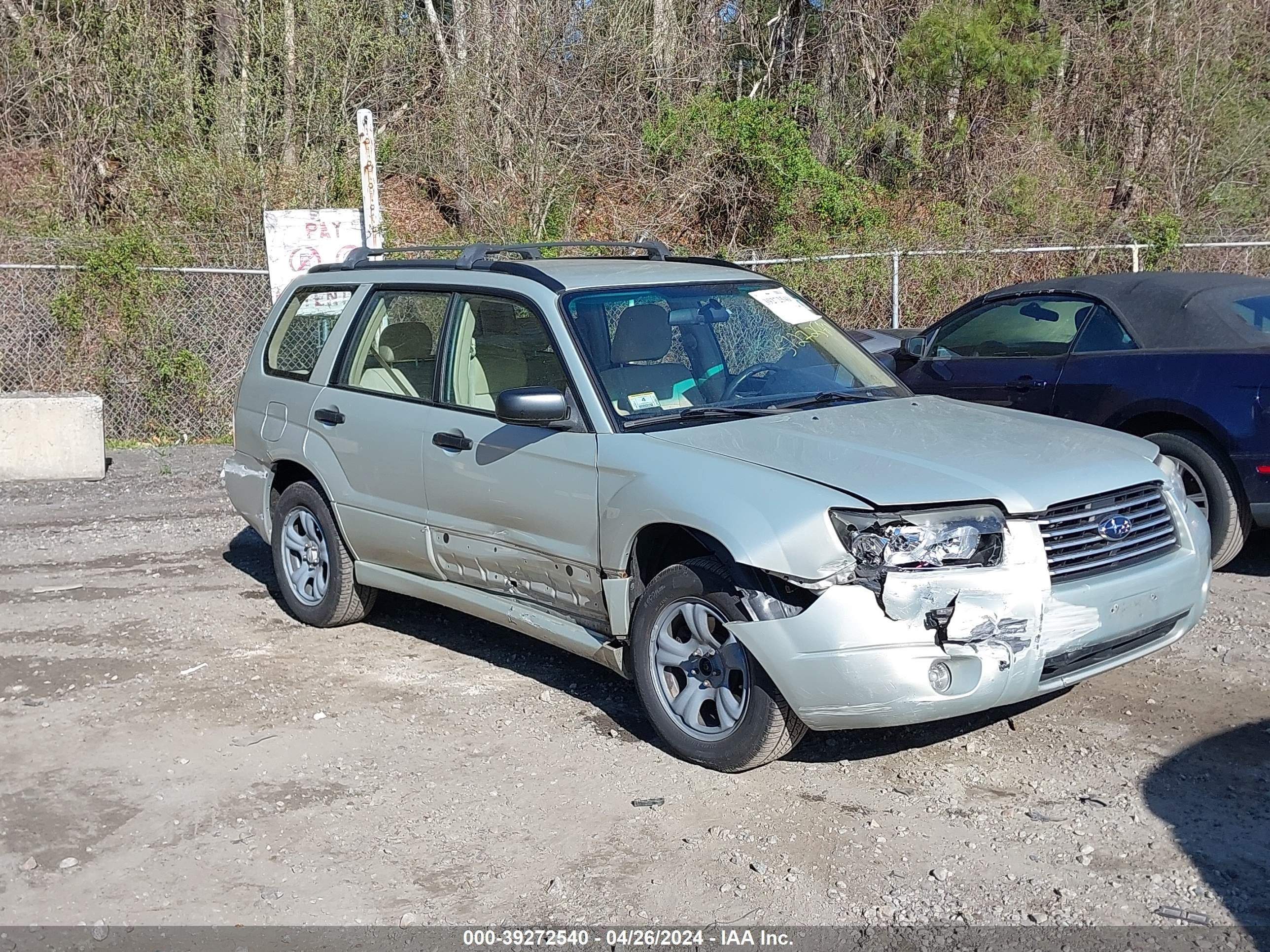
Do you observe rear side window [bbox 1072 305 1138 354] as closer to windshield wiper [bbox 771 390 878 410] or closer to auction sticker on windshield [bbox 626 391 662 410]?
windshield wiper [bbox 771 390 878 410]

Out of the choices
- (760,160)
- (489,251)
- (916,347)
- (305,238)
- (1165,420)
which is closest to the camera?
(489,251)

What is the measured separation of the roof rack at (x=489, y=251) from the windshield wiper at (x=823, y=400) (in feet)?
→ 4.77

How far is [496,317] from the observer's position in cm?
584

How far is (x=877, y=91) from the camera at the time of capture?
22.4 m

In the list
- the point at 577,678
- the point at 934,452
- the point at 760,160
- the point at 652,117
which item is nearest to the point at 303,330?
the point at 577,678

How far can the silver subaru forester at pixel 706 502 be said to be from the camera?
433cm

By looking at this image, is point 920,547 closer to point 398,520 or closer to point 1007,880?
point 1007,880

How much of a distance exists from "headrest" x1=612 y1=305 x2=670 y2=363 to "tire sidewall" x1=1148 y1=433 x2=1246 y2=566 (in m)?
3.31

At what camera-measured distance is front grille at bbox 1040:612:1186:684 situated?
4.42 m

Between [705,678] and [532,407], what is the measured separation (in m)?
1.25

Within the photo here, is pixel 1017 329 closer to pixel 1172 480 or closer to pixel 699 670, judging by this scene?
pixel 1172 480

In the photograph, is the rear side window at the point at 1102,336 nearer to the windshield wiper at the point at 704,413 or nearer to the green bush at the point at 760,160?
the windshield wiper at the point at 704,413

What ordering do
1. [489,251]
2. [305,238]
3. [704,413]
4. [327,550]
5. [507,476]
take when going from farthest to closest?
[305,238], [327,550], [489,251], [507,476], [704,413]

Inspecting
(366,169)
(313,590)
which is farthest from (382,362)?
(366,169)
